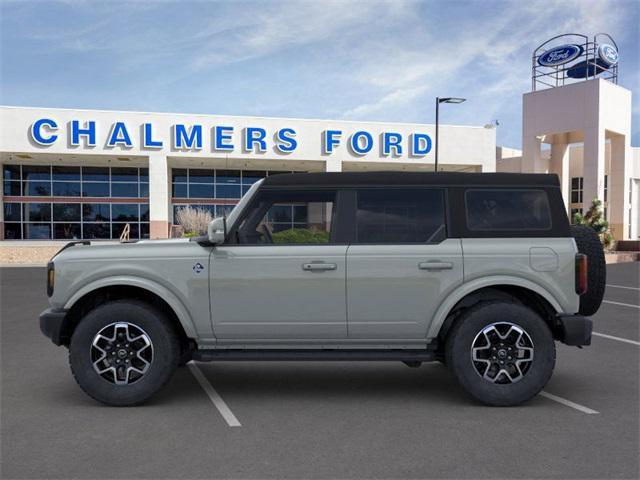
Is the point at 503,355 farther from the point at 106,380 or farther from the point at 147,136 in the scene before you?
the point at 147,136

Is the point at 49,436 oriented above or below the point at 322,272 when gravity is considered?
below

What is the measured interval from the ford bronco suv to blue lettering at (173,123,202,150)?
1051 inches

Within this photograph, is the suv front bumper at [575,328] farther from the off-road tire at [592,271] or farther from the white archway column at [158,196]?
the white archway column at [158,196]

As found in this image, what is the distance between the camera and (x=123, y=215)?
3434 cm

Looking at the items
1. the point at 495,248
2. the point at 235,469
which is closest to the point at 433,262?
the point at 495,248

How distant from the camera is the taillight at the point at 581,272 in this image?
16.3 feet

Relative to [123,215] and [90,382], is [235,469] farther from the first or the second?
[123,215]

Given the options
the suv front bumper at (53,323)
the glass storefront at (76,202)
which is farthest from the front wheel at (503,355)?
the glass storefront at (76,202)

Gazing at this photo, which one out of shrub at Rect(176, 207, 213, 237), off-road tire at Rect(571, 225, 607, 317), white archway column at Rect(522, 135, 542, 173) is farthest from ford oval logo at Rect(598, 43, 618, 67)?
off-road tire at Rect(571, 225, 607, 317)

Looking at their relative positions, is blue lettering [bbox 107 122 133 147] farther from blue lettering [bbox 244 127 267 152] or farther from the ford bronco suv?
the ford bronco suv

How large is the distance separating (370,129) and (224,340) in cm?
2957

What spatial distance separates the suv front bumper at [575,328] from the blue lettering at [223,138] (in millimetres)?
27863

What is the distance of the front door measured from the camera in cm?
496

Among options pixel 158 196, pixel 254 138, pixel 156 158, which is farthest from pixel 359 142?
pixel 158 196
